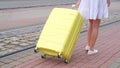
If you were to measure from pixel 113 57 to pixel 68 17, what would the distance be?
1327 mm

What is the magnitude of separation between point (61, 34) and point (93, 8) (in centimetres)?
96

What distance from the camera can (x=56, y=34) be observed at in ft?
17.4

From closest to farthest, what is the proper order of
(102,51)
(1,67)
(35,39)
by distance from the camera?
(1,67), (102,51), (35,39)

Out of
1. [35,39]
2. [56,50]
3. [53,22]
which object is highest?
[53,22]

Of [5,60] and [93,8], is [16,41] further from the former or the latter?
[93,8]

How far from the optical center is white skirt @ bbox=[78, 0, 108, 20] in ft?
18.9

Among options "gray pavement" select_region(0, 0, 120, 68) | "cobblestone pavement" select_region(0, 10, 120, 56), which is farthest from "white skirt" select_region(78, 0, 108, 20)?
"cobblestone pavement" select_region(0, 10, 120, 56)

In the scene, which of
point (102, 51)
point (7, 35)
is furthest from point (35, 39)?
point (102, 51)

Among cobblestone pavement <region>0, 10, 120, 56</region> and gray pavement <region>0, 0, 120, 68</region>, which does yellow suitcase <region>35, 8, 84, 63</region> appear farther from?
cobblestone pavement <region>0, 10, 120, 56</region>

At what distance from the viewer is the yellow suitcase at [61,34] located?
5180 mm

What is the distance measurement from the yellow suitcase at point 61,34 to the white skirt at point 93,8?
329 millimetres

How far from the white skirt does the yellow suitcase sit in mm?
329

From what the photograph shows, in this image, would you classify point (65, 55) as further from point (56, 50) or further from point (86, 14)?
point (86, 14)

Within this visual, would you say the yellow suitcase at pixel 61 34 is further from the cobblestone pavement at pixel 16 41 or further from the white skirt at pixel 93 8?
the cobblestone pavement at pixel 16 41
